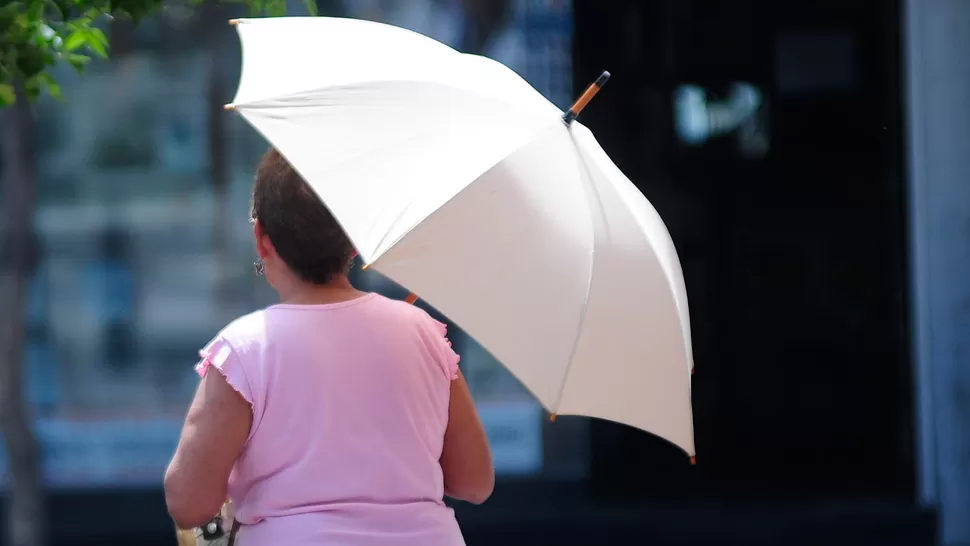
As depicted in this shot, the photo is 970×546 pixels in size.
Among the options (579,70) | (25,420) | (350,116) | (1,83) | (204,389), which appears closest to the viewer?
(204,389)

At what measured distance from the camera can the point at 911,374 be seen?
295 inches

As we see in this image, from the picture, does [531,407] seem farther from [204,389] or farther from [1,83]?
[204,389]

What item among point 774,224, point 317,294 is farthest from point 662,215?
point 317,294

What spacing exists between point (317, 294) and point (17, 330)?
4.33m

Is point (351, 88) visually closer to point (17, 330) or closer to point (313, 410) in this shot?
point (313, 410)

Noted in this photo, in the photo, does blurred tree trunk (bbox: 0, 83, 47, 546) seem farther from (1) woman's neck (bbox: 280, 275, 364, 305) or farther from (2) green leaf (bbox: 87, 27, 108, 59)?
(1) woman's neck (bbox: 280, 275, 364, 305)

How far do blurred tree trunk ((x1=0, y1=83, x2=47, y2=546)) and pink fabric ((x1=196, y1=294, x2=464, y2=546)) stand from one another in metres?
4.24

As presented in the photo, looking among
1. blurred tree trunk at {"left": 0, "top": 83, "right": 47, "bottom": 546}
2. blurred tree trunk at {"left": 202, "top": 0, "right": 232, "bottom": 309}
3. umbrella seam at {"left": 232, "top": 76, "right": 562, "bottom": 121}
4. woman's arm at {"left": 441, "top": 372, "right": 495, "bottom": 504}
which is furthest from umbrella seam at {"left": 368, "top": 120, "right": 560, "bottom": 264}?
blurred tree trunk at {"left": 202, "top": 0, "right": 232, "bottom": 309}

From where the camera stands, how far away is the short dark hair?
217cm

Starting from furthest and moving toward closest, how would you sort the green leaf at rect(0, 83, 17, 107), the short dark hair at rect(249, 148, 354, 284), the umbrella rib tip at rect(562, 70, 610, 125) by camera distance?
the green leaf at rect(0, 83, 17, 107) → the umbrella rib tip at rect(562, 70, 610, 125) → the short dark hair at rect(249, 148, 354, 284)

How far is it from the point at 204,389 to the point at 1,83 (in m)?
1.56

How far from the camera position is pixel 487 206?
220 cm

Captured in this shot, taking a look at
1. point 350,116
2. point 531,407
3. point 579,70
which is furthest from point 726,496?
point 350,116

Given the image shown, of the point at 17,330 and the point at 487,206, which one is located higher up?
the point at 487,206
